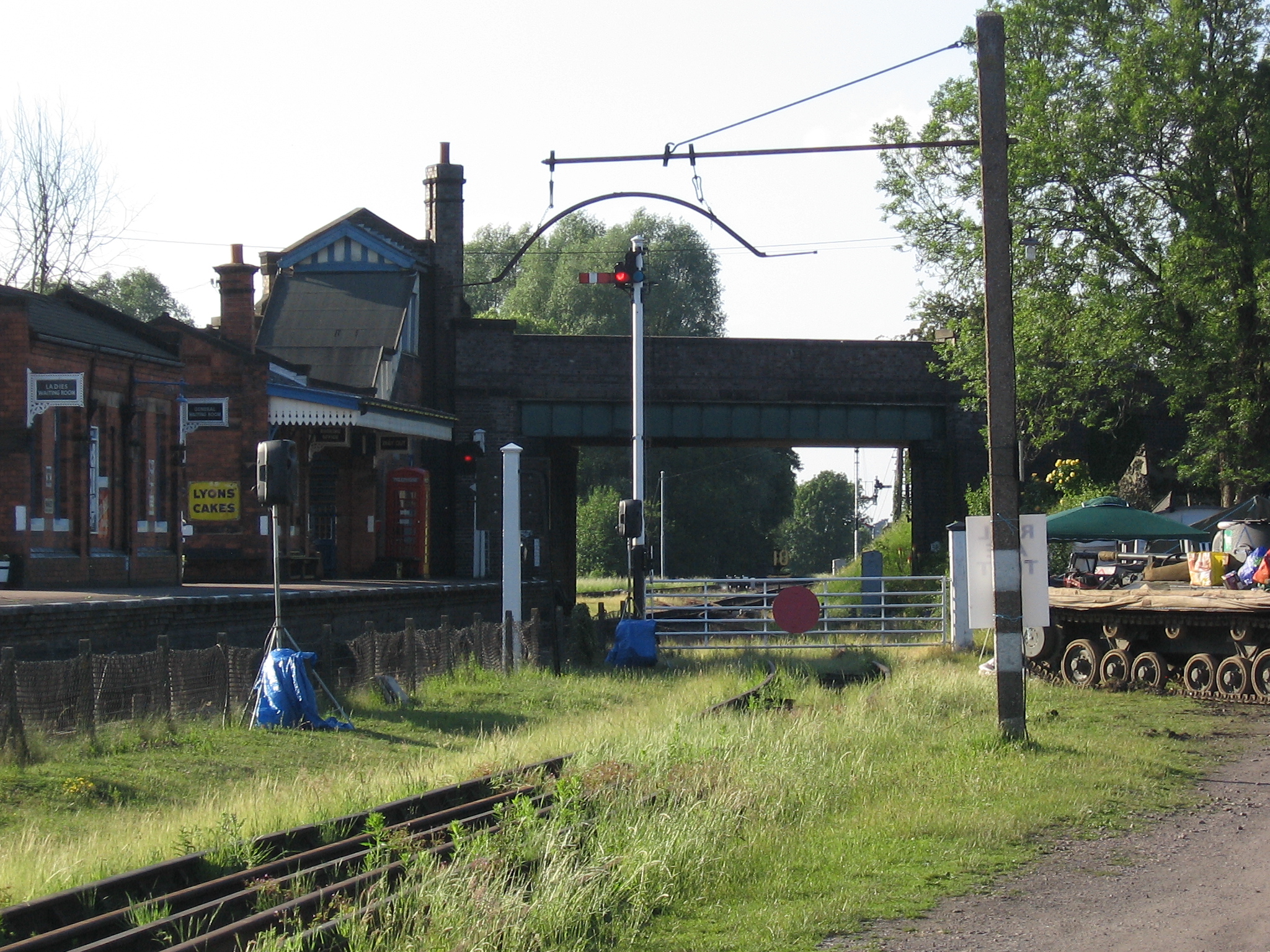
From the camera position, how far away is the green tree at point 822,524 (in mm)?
146625

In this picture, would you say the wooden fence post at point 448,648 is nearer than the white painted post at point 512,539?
Yes

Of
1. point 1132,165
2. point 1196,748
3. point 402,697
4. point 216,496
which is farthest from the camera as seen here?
point 1132,165

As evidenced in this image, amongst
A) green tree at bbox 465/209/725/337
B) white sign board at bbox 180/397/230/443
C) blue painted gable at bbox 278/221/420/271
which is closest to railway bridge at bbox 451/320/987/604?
blue painted gable at bbox 278/221/420/271

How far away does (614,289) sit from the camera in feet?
259

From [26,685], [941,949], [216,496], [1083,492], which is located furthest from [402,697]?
[1083,492]

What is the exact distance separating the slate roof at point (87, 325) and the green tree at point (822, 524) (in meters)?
123

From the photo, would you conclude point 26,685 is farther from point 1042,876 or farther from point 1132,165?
point 1132,165

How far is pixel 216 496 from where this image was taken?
29.1 meters

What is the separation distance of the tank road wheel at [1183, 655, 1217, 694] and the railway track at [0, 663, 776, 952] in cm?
1130

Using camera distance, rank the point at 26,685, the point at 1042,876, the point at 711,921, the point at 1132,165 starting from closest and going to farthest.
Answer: the point at 711,921 → the point at 1042,876 → the point at 26,685 → the point at 1132,165

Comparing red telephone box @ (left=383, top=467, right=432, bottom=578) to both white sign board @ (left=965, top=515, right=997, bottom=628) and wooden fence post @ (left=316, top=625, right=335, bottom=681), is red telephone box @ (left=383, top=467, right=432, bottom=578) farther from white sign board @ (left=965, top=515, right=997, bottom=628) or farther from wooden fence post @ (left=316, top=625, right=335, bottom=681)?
white sign board @ (left=965, top=515, right=997, bottom=628)

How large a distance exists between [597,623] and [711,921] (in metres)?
18.5

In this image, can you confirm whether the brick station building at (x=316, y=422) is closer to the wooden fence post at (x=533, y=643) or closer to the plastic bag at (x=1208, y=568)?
the wooden fence post at (x=533, y=643)

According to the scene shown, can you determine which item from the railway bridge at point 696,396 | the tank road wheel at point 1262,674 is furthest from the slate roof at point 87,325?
the tank road wheel at point 1262,674
